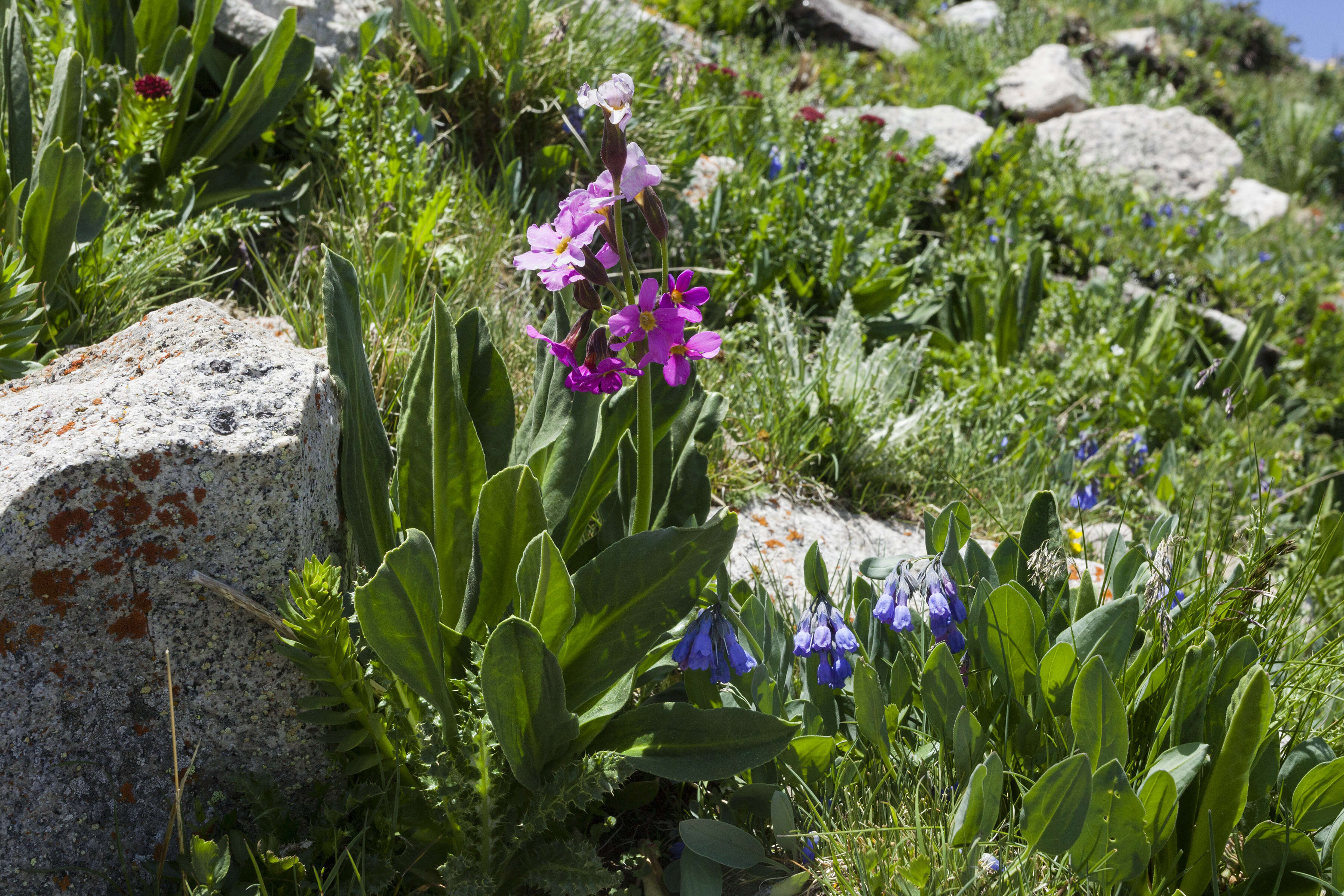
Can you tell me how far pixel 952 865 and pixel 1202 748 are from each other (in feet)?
1.63

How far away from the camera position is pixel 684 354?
152 centimetres

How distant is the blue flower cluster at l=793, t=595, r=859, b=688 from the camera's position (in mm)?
1811

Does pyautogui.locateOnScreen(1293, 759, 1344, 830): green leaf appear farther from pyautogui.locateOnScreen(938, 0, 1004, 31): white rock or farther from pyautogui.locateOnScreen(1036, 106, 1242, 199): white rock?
pyautogui.locateOnScreen(938, 0, 1004, 31): white rock

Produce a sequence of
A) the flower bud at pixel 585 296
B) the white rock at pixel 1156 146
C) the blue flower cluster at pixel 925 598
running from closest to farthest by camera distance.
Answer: the flower bud at pixel 585 296
the blue flower cluster at pixel 925 598
the white rock at pixel 1156 146

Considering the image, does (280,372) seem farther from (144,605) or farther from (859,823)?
(859,823)

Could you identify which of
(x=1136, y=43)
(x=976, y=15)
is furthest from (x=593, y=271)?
(x=1136, y=43)

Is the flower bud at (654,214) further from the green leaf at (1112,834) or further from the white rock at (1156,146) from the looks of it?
the white rock at (1156,146)

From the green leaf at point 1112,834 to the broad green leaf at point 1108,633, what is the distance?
0.94 ft

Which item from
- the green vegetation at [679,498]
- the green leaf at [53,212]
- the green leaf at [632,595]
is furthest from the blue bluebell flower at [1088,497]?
the green leaf at [53,212]

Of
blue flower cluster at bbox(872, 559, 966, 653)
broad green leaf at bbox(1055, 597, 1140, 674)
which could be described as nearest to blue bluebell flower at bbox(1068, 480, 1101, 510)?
broad green leaf at bbox(1055, 597, 1140, 674)

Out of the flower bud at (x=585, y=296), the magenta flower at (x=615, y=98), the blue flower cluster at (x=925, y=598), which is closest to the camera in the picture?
the magenta flower at (x=615, y=98)

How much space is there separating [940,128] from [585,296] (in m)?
5.64

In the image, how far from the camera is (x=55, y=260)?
7.57 ft

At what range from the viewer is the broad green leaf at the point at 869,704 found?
5.69ft
